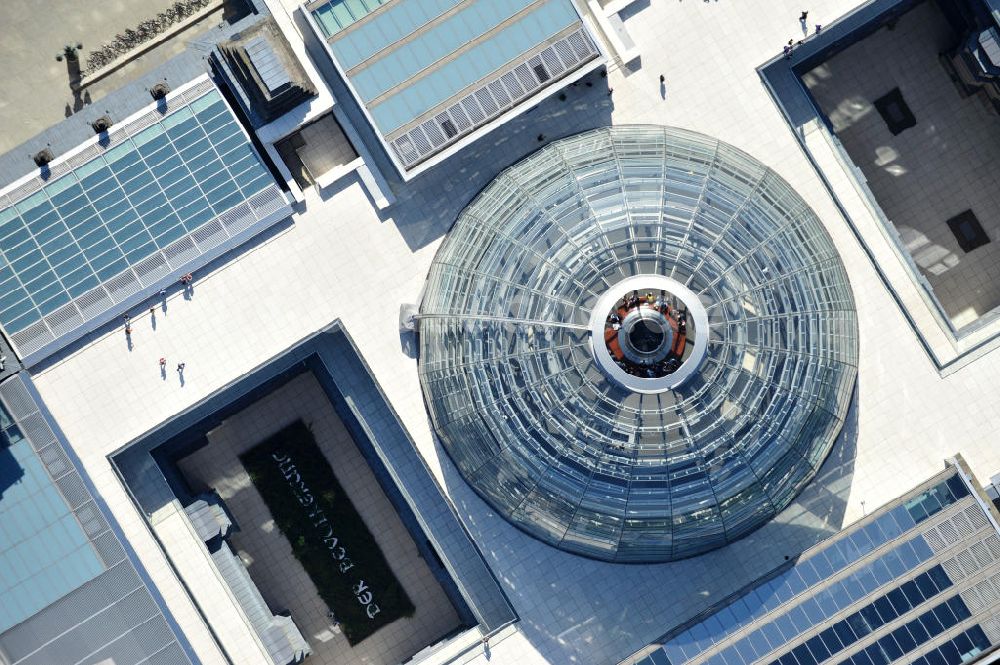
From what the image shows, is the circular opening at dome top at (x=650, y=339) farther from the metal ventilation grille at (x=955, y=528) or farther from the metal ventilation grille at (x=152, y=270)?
the metal ventilation grille at (x=152, y=270)

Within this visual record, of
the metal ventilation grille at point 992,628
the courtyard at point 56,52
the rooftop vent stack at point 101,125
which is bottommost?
the metal ventilation grille at point 992,628

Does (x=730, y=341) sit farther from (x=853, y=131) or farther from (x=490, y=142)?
(x=853, y=131)

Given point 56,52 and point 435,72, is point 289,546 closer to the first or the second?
point 435,72

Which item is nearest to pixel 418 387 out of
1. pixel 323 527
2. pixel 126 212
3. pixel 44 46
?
pixel 323 527

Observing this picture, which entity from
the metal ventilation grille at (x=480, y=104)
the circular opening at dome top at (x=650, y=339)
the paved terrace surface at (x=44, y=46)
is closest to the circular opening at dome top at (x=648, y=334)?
the circular opening at dome top at (x=650, y=339)

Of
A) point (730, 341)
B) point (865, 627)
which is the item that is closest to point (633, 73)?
point (730, 341)
